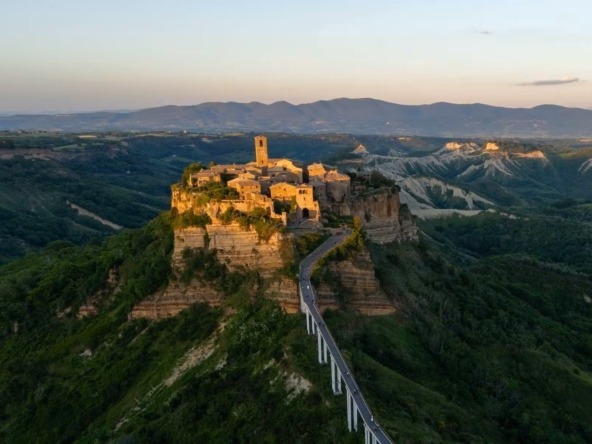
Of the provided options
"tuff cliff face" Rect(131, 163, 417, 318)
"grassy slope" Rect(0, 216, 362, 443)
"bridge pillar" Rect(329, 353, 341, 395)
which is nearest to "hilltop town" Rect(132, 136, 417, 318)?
"tuff cliff face" Rect(131, 163, 417, 318)

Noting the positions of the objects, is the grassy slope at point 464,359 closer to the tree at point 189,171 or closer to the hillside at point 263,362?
the hillside at point 263,362

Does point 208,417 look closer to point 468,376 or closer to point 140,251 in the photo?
point 468,376

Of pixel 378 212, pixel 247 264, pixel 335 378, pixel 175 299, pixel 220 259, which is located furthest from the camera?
pixel 378 212

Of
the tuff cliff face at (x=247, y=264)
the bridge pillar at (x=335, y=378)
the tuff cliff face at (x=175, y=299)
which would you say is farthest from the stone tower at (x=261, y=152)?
the bridge pillar at (x=335, y=378)

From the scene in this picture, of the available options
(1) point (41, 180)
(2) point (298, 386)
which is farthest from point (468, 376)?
(1) point (41, 180)

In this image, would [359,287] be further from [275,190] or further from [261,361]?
[275,190]

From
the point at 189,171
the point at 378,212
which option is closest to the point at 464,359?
the point at 378,212

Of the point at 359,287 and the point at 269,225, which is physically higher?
the point at 269,225

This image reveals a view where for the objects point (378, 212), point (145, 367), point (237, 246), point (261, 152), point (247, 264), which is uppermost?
point (261, 152)
